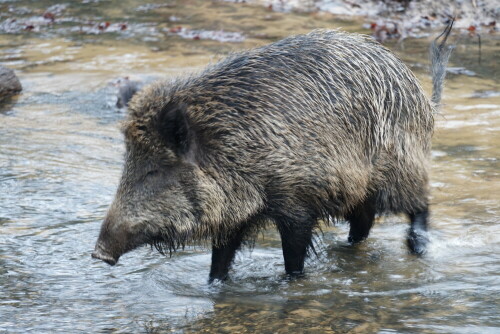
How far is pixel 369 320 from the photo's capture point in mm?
4336

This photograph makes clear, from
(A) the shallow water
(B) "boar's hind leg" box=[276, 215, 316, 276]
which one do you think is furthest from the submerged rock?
(B) "boar's hind leg" box=[276, 215, 316, 276]

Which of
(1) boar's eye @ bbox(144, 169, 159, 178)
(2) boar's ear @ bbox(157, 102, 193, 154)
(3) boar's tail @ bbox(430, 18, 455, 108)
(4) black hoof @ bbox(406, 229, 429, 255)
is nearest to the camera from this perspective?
(2) boar's ear @ bbox(157, 102, 193, 154)

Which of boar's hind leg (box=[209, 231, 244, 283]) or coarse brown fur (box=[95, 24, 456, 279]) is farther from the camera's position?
boar's hind leg (box=[209, 231, 244, 283])

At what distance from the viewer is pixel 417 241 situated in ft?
18.2

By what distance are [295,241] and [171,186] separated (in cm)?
83

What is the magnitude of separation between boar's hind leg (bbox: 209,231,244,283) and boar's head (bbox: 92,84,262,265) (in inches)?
12.1

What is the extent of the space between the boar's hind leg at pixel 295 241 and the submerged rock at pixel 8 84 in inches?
234

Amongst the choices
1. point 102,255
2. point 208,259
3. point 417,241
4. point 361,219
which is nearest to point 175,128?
point 102,255

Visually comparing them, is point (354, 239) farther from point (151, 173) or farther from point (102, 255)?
point (102, 255)

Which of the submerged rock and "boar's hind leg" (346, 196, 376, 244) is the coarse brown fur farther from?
the submerged rock

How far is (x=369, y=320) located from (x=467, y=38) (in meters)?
8.74

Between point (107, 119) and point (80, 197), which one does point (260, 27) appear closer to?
point (107, 119)

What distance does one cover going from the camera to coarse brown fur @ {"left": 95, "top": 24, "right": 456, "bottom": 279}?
468cm

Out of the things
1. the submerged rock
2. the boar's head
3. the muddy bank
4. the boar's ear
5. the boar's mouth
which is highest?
the boar's ear
